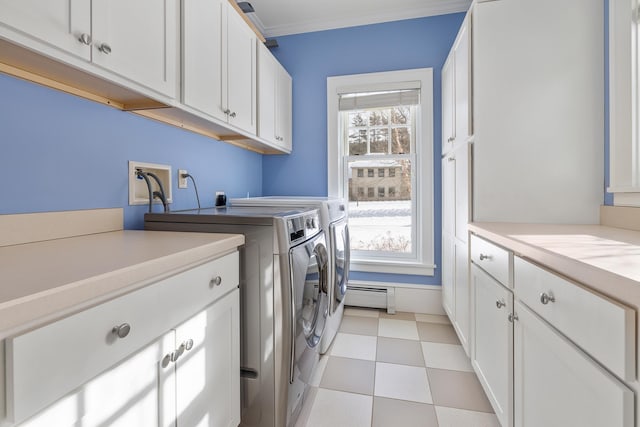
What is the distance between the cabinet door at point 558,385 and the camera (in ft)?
2.10

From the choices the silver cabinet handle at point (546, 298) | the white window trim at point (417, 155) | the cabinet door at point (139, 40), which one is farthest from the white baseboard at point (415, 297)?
the cabinet door at point (139, 40)

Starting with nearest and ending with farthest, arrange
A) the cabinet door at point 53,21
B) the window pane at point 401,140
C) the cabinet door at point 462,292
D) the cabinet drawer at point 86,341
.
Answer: the cabinet drawer at point 86,341
the cabinet door at point 53,21
the cabinet door at point 462,292
the window pane at point 401,140

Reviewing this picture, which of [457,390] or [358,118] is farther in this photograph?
[358,118]

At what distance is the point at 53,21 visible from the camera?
850 mm

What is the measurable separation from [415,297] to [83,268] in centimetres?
251

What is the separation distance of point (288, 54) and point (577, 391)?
305 cm

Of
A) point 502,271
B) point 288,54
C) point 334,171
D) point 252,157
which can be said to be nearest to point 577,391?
point 502,271

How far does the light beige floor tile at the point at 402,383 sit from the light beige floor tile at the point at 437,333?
0.43m

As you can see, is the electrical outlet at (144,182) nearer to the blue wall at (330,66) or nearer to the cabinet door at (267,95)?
the cabinet door at (267,95)

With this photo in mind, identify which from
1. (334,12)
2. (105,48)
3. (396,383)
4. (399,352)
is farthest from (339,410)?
(334,12)

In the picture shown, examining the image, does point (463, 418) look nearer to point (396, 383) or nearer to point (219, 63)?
point (396, 383)

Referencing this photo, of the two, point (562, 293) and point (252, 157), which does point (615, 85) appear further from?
point (252, 157)

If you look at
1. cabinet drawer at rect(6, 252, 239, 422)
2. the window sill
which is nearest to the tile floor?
the window sill

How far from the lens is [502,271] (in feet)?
4.07
